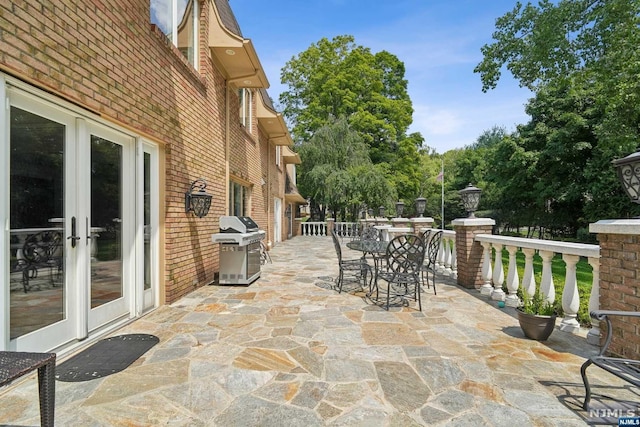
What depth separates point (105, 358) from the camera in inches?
113

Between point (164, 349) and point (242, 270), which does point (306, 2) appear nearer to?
point (242, 270)

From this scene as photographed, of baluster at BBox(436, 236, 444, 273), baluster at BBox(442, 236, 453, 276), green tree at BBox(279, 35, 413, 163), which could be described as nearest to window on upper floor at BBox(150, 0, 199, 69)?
baluster at BBox(442, 236, 453, 276)

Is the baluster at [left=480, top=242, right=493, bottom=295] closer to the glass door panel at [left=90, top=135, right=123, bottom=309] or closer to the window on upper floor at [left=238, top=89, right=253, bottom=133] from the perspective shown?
the glass door panel at [left=90, top=135, right=123, bottom=309]

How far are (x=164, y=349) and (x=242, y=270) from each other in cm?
271

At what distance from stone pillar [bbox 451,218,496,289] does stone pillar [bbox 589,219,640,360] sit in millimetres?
2308

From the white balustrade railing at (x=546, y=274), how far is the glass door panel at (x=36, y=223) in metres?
5.08

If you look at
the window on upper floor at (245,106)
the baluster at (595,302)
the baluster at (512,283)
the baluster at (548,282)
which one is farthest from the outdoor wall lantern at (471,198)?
the window on upper floor at (245,106)

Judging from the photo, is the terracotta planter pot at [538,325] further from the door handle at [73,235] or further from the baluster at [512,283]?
the door handle at [73,235]

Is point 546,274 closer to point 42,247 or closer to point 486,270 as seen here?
point 486,270

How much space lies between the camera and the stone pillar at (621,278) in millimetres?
2641

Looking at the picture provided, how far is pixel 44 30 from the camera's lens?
2.51 metres

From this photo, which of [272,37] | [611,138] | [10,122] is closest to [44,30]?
[10,122]

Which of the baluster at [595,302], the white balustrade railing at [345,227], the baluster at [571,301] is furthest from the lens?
the white balustrade railing at [345,227]

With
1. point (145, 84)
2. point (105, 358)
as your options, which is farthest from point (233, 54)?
point (105, 358)
